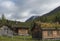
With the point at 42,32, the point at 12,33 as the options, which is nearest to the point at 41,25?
the point at 42,32

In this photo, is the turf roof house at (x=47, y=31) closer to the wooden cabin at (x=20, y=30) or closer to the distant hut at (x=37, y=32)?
the distant hut at (x=37, y=32)

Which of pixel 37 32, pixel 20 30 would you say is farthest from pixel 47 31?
pixel 20 30

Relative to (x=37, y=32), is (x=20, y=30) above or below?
above

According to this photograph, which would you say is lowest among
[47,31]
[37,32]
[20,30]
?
[37,32]

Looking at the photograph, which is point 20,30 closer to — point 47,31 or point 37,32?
point 37,32

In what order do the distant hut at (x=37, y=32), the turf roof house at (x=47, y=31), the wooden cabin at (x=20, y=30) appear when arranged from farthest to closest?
the wooden cabin at (x=20, y=30) < the distant hut at (x=37, y=32) < the turf roof house at (x=47, y=31)

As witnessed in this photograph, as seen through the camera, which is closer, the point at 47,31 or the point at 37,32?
the point at 47,31

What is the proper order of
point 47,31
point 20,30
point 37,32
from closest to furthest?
point 47,31, point 37,32, point 20,30

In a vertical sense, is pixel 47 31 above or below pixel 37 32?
above

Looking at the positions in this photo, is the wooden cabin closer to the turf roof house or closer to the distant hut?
the distant hut

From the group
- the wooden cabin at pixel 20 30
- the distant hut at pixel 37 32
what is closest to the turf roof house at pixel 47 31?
the distant hut at pixel 37 32

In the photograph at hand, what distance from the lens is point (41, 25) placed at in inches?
2418

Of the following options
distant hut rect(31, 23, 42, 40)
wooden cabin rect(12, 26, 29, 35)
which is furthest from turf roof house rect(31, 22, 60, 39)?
wooden cabin rect(12, 26, 29, 35)

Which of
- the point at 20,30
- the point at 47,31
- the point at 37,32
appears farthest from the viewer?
the point at 20,30
